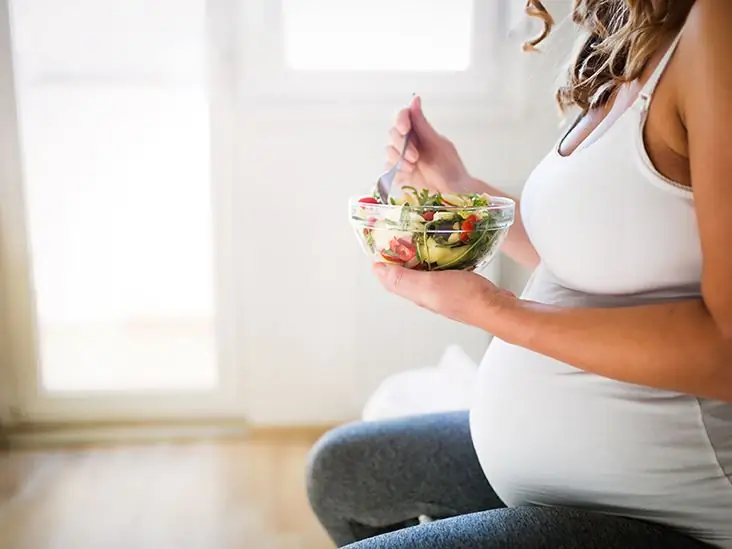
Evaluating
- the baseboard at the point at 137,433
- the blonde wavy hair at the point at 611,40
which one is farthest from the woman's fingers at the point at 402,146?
the baseboard at the point at 137,433

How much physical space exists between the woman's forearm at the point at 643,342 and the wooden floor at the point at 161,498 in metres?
0.94

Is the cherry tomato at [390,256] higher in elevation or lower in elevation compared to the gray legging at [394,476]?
higher

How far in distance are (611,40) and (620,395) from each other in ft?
1.16

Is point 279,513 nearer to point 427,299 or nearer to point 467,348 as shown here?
point 467,348

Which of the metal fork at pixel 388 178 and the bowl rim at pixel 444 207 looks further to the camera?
the metal fork at pixel 388 178

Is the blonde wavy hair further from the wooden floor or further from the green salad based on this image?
the wooden floor

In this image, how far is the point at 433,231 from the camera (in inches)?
27.7

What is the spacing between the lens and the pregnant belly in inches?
25.2

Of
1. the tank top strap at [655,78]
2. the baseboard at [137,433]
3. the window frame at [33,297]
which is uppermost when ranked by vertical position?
the tank top strap at [655,78]

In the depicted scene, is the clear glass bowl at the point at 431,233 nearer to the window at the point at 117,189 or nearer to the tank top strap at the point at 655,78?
the tank top strap at the point at 655,78

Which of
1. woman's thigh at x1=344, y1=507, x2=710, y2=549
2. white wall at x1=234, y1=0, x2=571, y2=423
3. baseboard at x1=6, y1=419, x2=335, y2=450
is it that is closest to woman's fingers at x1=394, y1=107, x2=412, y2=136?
woman's thigh at x1=344, y1=507, x2=710, y2=549

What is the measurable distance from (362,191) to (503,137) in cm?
36

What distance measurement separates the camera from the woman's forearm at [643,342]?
558mm

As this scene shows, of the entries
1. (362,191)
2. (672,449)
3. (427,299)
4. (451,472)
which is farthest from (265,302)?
(672,449)
